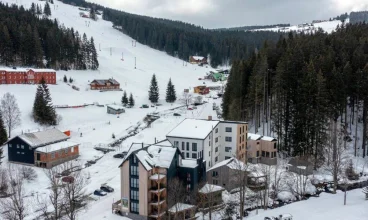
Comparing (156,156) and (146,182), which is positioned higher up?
(156,156)

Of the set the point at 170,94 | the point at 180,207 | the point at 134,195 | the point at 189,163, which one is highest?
the point at 170,94

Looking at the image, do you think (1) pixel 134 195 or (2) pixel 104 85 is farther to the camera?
(2) pixel 104 85

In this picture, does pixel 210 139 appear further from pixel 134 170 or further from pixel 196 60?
pixel 196 60

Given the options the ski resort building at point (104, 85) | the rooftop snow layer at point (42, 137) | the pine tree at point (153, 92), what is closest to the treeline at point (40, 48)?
the ski resort building at point (104, 85)

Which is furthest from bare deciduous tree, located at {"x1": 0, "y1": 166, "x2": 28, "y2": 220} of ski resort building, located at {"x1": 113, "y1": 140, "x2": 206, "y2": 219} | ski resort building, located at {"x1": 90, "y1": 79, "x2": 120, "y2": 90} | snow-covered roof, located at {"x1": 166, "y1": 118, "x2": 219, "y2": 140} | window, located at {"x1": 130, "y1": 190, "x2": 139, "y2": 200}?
ski resort building, located at {"x1": 90, "y1": 79, "x2": 120, "y2": 90}

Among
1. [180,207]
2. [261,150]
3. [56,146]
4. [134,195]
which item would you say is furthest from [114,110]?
[180,207]

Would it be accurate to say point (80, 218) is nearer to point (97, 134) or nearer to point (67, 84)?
point (97, 134)

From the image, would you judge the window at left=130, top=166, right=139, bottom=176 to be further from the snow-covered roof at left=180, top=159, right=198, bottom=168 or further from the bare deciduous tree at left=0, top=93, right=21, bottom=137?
the bare deciduous tree at left=0, top=93, right=21, bottom=137
